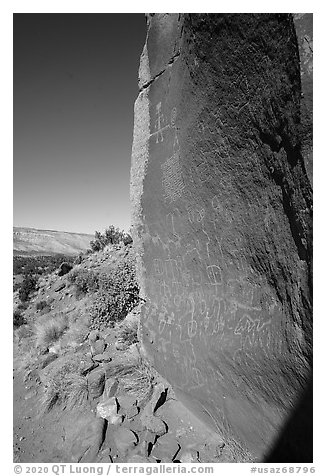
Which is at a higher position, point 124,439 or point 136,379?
point 136,379

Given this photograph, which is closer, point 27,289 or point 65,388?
point 65,388

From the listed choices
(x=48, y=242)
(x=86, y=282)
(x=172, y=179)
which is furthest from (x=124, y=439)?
(x=48, y=242)

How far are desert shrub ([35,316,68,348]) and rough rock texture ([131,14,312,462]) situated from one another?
2.35 m

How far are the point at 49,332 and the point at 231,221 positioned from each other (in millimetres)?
4127

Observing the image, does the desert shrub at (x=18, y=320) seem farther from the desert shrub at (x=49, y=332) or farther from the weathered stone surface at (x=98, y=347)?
the weathered stone surface at (x=98, y=347)

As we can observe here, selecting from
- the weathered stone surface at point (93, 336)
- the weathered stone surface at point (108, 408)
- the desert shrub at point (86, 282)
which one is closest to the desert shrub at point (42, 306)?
the desert shrub at point (86, 282)

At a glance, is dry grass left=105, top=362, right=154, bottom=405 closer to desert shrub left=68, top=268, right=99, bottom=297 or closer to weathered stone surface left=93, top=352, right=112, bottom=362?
weathered stone surface left=93, top=352, right=112, bottom=362

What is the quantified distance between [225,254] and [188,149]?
1051 mm

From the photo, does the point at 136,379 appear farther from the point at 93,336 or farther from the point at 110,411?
the point at 93,336

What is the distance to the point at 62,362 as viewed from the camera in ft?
13.4

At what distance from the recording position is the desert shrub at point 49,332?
201 inches

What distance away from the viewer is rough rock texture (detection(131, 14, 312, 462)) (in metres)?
1.84

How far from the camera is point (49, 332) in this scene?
5.21 m

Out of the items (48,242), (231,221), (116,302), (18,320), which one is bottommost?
(18,320)
